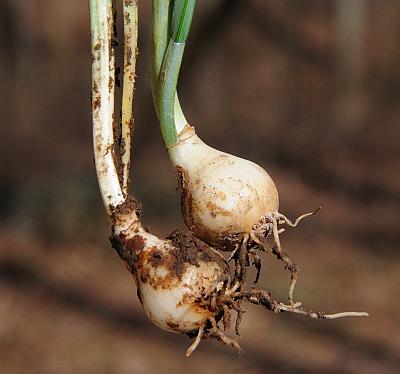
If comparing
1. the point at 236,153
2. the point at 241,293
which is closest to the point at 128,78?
the point at 241,293

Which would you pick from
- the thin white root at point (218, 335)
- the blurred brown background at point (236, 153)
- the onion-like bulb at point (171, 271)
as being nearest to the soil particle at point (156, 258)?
the onion-like bulb at point (171, 271)

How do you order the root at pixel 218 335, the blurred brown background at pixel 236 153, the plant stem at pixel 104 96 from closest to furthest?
the plant stem at pixel 104 96, the root at pixel 218 335, the blurred brown background at pixel 236 153

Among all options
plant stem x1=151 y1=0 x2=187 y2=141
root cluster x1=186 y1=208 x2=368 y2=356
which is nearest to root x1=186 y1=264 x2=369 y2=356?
root cluster x1=186 y1=208 x2=368 y2=356

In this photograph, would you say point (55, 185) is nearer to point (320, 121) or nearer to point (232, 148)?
point (232, 148)

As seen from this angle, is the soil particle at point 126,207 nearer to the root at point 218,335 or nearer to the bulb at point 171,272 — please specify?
the bulb at point 171,272

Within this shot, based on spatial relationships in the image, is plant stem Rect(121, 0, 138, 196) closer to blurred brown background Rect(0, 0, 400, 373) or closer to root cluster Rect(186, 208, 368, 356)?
root cluster Rect(186, 208, 368, 356)

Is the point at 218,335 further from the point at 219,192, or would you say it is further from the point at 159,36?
the point at 159,36
